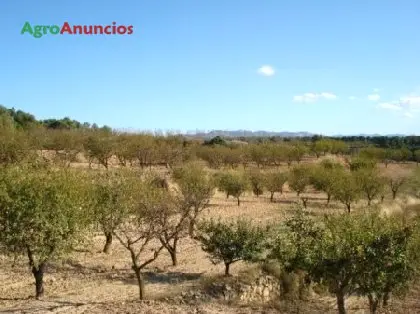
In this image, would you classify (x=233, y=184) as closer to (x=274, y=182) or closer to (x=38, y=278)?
(x=274, y=182)

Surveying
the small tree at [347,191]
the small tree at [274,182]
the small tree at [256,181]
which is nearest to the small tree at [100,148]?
the small tree at [256,181]

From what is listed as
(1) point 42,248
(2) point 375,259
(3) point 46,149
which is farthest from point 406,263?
(3) point 46,149

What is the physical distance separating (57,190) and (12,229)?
2.39m

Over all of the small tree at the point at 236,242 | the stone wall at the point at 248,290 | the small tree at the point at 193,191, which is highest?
the small tree at the point at 193,191

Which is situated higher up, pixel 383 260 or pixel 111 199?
pixel 111 199

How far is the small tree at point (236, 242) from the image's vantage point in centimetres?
2231

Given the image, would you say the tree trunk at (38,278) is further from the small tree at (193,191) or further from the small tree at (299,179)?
the small tree at (299,179)

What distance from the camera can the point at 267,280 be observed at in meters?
23.1

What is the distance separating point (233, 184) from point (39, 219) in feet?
122

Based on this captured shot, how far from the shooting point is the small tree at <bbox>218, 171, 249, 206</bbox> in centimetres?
5469

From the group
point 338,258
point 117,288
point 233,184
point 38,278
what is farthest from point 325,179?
point 38,278

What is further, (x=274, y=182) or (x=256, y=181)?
(x=256, y=181)

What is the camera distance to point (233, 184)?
54.6 meters

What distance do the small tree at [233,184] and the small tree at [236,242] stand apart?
→ 102 ft
